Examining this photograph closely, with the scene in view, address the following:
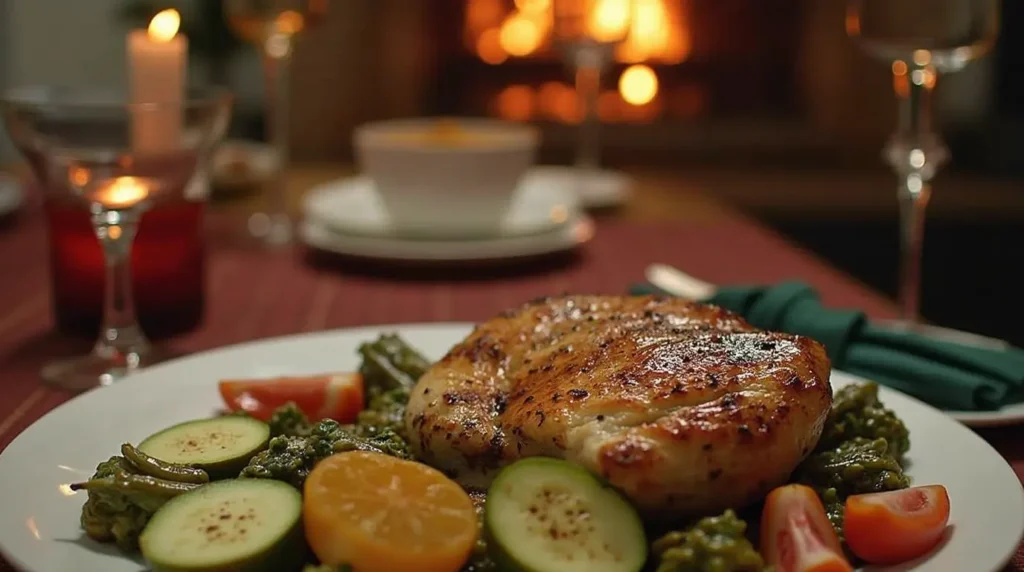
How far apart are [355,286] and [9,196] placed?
4.05 ft

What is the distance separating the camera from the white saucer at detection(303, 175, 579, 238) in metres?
2.91

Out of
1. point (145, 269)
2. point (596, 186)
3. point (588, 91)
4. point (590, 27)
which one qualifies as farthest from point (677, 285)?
point (588, 91)

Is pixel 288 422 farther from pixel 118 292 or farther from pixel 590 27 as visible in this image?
pixel 590 27

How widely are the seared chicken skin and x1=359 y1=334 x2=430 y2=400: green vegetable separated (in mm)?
137

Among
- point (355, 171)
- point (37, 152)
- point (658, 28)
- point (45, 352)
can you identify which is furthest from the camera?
point (658, 28)

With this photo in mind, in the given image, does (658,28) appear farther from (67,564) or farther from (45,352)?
(67,564)

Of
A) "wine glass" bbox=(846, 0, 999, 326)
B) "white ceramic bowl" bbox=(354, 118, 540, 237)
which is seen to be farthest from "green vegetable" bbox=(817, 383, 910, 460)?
"white ceramic bowl" bbox=(354, 118, 540, 237)

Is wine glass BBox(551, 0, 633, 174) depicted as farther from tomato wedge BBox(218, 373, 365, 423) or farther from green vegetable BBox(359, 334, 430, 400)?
tomato wedge BBox(218, 373, 365, 423)

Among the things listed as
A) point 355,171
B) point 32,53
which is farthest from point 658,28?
point 32,53

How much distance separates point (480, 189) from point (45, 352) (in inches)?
45.5

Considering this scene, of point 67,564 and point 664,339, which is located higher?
point 664,339

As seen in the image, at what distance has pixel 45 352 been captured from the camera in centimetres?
211

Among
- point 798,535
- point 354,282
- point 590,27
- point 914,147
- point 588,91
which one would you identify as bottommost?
point 354,282

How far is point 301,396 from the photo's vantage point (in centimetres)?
164
